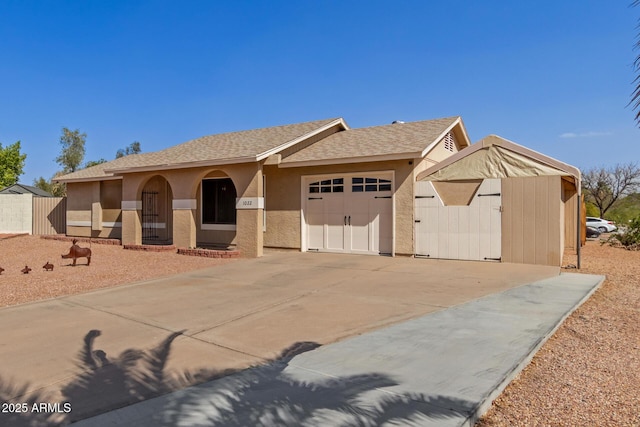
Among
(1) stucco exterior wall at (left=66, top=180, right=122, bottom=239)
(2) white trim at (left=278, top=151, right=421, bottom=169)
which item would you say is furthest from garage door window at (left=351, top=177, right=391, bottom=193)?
(1) stucco exterior wall at (left=66, top=180, right=122, bottom=239)

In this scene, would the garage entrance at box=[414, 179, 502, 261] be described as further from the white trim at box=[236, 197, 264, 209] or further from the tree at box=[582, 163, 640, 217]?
the tree at box=[582, 163, 640, 217]

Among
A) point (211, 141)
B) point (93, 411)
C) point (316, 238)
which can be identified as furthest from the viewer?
point (211, 141)

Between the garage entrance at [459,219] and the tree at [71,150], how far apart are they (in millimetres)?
52904

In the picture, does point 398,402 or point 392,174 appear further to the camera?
point 392,174

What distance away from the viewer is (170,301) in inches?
304

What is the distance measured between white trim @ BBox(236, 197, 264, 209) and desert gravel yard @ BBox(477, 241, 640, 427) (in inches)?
370

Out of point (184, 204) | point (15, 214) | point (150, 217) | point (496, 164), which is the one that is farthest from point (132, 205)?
point (496, 164)

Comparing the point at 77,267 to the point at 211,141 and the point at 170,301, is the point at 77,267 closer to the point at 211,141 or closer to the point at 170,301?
the point at 170,301

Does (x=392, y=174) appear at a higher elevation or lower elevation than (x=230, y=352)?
higher

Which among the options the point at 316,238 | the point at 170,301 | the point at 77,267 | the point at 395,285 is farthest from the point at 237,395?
the point at 316,238

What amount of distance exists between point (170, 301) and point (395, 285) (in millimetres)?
4443

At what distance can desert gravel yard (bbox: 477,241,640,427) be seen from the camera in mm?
3523

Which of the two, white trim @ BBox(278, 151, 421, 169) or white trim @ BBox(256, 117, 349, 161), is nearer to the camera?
white trim @ BBox(278, 151, 421, 169)

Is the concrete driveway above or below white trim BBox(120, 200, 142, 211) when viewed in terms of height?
below
